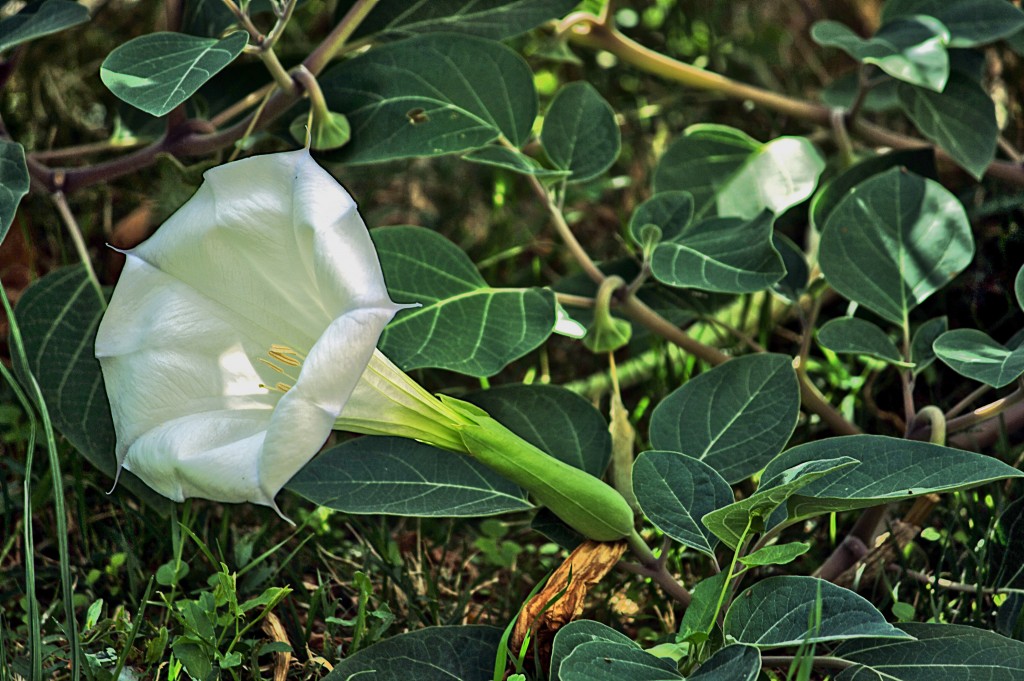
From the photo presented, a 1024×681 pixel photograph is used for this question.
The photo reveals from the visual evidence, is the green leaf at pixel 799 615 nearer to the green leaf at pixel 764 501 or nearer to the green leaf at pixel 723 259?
the green leaf at pixel 764 501

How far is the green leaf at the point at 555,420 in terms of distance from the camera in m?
1.27

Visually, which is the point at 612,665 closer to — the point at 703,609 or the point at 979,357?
the point at 703,609

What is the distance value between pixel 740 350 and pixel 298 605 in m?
0.81

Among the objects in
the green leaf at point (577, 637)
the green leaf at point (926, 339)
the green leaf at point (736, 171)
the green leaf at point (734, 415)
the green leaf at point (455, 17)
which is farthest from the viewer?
the green leaf at point (736, 171)

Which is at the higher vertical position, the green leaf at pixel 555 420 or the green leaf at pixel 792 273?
the green leaf at pixel 792 273

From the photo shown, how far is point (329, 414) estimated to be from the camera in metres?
0.89

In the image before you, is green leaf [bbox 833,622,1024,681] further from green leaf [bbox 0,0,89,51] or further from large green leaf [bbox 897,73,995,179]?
green leaf [bbox 0,0,89,51]

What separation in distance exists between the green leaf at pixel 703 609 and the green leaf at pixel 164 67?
75 centimetres

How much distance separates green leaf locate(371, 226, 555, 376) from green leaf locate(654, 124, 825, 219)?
17.1 inches

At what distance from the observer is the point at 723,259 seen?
133cm

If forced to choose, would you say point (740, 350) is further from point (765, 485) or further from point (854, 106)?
point (765, 485)

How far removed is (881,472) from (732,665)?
0.27m

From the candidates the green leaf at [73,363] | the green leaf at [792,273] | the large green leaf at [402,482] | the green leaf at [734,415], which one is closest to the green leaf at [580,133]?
the green leaf at [792,273]

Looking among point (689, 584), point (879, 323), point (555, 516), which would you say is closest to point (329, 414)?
point (555, 516)
